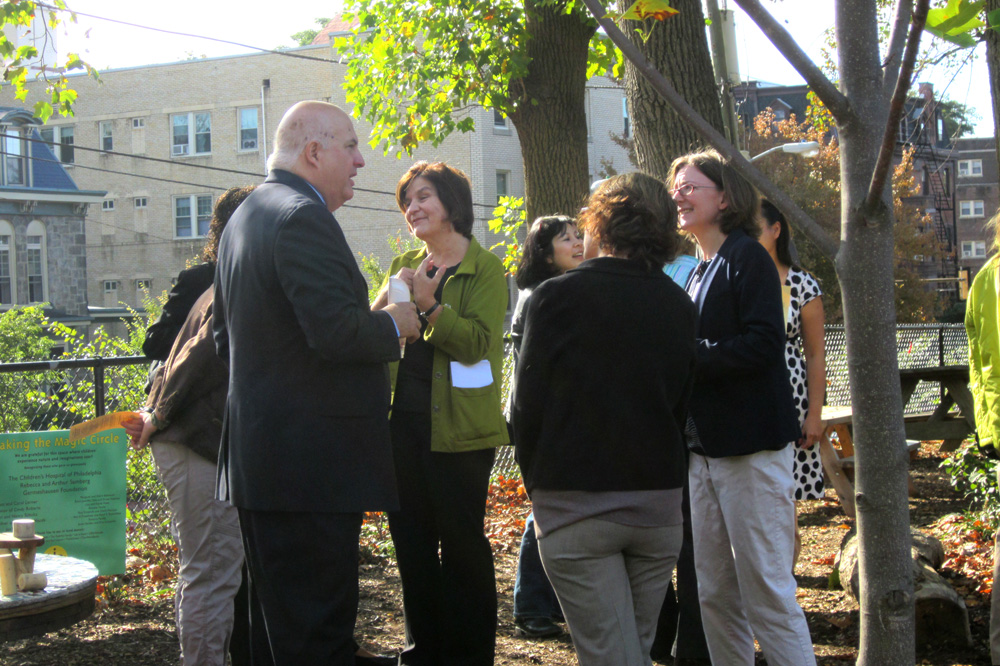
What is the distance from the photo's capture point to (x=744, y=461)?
327 centimetres

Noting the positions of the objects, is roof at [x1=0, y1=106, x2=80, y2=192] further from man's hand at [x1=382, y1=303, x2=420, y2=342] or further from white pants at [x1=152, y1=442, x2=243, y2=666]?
man's hand at [x1=382, y1=303, x2=420, y2=342]

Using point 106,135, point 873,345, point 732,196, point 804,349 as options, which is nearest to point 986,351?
point 804,349

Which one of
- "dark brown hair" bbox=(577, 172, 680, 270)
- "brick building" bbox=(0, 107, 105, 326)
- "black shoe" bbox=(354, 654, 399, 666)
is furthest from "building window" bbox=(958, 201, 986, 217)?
"dark brown hair" bbox=(577, 172, 680, 270)

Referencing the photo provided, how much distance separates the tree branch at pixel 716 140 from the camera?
2049 millimetres

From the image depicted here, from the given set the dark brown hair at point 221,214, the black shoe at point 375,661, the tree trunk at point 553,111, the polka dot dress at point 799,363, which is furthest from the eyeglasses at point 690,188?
the tree trunk at point 553,111

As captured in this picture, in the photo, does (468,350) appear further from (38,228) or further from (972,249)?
(972,249)

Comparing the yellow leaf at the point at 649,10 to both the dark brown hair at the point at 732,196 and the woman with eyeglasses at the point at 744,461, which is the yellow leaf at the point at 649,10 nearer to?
the woman with eyeglasses at the point at 744,461

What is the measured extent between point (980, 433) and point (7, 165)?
3505 centimetres

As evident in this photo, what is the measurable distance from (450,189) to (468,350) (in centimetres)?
73

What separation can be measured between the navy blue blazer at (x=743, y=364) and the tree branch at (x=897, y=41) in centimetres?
134

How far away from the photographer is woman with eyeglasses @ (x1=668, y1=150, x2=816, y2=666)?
10.6 feet

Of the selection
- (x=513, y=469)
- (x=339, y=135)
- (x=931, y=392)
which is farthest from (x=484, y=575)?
(x=931, y=392)

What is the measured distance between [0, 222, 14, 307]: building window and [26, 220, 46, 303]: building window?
574 millimetres

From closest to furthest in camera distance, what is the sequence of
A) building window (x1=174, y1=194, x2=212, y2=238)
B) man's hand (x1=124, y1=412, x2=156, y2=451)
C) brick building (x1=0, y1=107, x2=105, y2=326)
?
man's hand (x1=124, y1=412, x2=156, y2=451)
brick building (x1=0, y1=107, x2=105, y2=326)
building window (x1=174, y1=194, x2=212, y2=238)
